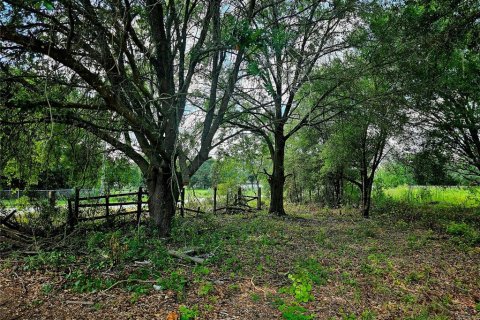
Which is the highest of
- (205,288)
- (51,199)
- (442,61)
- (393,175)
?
(442,61)

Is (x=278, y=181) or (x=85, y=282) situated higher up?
(x=278, y=181)

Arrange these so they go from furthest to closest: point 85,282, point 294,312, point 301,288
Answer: point 85,282 → point 301,288 → point 294,312

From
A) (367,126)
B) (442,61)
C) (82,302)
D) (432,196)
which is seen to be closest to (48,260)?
(82,302)

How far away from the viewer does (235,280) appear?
539 centimetres

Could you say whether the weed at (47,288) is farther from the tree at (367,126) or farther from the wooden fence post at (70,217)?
the tree at (367,126)

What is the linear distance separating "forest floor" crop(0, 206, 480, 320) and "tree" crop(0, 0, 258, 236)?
1450mm

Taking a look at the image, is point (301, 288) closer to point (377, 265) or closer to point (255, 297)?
point (255, 297)

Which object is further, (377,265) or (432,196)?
(432,196)

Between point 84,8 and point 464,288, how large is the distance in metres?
7.63

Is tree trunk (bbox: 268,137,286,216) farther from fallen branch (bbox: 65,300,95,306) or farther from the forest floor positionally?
fallen branch (bbox: 65,300,95,306)

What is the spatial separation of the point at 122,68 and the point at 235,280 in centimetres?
447

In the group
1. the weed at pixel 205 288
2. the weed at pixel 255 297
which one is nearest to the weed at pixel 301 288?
the weed at pixel 255 297

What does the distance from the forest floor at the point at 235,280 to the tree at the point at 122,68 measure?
4.76 ft

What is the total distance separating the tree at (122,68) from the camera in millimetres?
4863
